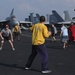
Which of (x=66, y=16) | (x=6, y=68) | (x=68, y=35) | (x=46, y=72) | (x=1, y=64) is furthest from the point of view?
(x=66, y=16)

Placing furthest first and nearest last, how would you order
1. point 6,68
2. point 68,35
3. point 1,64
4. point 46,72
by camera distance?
point 68,35
point 1,64
point 6,68
point 46,72

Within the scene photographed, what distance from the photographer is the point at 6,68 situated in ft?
38.8

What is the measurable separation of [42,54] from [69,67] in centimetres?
142

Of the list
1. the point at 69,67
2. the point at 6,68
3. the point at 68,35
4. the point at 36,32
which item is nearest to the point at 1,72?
the point at 6,68

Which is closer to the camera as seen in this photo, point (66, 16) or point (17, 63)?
point (17, 63)

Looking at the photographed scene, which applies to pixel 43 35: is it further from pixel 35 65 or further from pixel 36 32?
pixel 35 65

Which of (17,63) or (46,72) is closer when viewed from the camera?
(46,72)

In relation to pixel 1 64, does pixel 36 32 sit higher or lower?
higher

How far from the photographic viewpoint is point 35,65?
40.9 ft

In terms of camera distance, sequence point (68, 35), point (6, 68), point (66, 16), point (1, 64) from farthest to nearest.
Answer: point (66, 16)
point (68, 35)
point (1, 64)
point (6, 68)

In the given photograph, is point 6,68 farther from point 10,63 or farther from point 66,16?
point 66,16

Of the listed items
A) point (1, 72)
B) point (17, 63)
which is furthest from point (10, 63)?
point (1, 72)

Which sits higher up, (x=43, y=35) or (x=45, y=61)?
(x=43, y=35)

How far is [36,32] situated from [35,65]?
6.08 feet
